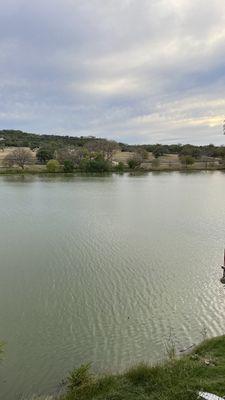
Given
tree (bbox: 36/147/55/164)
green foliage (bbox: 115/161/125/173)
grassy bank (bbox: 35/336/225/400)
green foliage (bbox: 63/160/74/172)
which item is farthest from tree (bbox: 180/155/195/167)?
grassy bank (bbox: 35/336/225/400)

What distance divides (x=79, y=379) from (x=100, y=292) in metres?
4.59

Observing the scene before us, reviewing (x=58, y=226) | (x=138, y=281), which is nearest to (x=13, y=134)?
(x=58, y=226)

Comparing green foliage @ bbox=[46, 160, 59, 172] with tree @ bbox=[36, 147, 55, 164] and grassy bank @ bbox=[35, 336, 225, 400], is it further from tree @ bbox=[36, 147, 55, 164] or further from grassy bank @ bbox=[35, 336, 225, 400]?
grassy bank @ bbox=[35, 336, 225, 400]

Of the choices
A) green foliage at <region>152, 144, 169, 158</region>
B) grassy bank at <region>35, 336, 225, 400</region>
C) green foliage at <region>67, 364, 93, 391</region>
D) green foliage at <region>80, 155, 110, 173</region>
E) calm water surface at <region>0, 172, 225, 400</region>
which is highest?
green foliage at <region>152, 144, 169, 158</region>

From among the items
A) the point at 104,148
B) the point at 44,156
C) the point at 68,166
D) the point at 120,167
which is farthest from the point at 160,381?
the point at 104,148

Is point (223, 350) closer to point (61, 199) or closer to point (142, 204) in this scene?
point (142, 204)

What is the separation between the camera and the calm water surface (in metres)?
7.11

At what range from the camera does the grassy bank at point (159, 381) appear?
15.3 feet

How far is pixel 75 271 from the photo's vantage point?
12.2 meters

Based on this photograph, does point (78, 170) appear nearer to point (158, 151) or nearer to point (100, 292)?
point (158, 151)

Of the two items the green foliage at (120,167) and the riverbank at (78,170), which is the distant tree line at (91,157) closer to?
the green foliage at (120,167)

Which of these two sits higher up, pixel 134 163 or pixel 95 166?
pixel 134 163

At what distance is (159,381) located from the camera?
5.10 meters

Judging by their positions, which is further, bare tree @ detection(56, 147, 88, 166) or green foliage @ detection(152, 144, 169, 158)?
green foliage @ detection(152, 144, 169, 158)
